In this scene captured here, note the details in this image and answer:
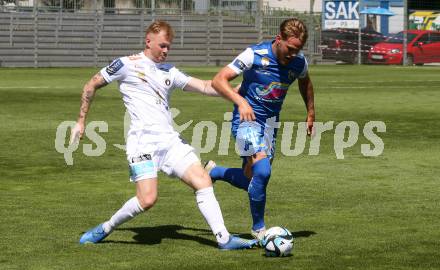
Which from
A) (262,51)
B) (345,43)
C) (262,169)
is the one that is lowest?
(345,43)

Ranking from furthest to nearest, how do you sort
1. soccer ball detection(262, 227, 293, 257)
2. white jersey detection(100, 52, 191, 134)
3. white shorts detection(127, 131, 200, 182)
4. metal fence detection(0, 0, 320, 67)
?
metal fence detection(0, 0, 320, 67)
white jersey detection(100, 52, 191, 134)
white shorts detection(127, 131, 200, 182)
soccer ball detection(262, 227, 293, 257)

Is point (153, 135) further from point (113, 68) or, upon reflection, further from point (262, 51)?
point (262, 51)

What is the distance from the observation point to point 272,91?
917 centimetres

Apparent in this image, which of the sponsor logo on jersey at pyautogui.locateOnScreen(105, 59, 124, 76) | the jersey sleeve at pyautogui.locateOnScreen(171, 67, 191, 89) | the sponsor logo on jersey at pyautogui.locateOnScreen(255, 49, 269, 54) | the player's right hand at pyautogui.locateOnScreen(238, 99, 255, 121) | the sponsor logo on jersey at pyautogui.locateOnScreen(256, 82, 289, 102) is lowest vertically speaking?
the player's right hand at pyautogui.locateOnScreen(238, 99, 255, 121)

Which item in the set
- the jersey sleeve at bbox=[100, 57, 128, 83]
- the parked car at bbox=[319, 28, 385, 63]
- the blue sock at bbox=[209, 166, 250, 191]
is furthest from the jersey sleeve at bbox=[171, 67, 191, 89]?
the parked car at bbox=[319, 28, 385, 63]

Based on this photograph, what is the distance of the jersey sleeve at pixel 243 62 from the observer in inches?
352

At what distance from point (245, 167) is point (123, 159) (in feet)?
20.8

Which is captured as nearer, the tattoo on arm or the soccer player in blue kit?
the soccer player in blue kit

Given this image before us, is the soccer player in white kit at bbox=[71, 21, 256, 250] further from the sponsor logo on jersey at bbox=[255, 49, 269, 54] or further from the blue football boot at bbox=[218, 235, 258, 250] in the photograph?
the sponsor logo on jersey at bbox=[255, 49, 269, 54]

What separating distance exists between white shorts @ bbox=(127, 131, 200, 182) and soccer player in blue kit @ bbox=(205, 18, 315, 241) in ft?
1.84

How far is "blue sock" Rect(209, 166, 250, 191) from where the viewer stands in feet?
32.1

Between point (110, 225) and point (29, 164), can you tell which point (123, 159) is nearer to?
point (29, 164)

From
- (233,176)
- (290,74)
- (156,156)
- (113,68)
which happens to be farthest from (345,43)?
(156,156)

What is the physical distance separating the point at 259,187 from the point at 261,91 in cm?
88
